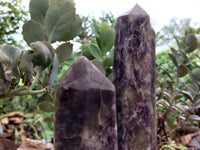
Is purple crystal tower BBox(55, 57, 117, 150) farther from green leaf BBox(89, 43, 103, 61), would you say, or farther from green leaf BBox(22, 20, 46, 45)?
green leaf BBox(89, 43, 103, 61)

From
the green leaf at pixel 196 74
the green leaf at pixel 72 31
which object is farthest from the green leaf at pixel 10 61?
the green leaf at pixel 196 74

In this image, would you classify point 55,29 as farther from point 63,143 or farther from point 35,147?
point 35,147

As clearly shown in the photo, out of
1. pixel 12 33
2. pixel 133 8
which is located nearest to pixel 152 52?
pixel 133 8

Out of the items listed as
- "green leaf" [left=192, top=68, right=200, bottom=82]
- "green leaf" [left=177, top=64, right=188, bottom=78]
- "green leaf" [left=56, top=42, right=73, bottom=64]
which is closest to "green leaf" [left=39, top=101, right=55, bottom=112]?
"green leaf" [left=56, top=42, right=73, bottom=64]

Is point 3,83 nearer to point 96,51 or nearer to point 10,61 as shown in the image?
point 10,61

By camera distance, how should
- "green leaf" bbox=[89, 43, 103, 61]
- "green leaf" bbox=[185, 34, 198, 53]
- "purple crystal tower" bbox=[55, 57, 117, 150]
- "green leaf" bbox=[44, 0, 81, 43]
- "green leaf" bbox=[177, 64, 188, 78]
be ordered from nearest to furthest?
"purple crystal tower" bbox=[55, 57, 117, 150], "green leaf" bbox=[44, 0, 81, 43], "green leaf" bbox=[89, 43, 103, 61], "green leaf" bbox=[177, 64, 188, 78], "green leaf" bbox=[185, 34, 198, 53]

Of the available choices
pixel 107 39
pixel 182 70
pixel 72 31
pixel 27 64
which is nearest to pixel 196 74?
pixel 182 70
